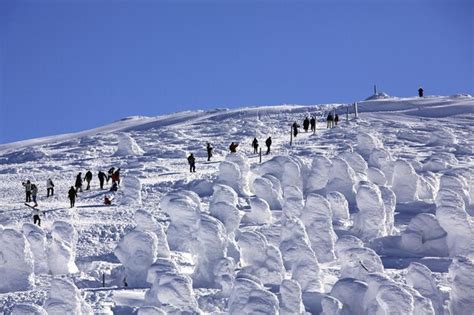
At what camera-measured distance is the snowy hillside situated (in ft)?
84.5

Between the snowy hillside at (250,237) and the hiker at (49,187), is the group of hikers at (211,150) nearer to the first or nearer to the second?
the snowy hillside at (250,237)

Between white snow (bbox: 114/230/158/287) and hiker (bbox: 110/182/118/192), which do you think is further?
hiker (bbox: 110/182/118/192)

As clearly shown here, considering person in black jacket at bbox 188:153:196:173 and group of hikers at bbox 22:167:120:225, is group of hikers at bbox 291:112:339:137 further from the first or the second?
group of hikers at bbox 22:167:120:225

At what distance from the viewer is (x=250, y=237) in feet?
100

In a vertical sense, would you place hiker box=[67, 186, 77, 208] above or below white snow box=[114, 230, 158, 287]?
above

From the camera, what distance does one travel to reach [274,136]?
203 ft

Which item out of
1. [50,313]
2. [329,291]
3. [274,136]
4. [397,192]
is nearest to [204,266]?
[329,291]

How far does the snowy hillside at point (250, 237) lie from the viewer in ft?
84.5

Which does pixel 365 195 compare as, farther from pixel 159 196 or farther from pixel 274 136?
pixel 274 136

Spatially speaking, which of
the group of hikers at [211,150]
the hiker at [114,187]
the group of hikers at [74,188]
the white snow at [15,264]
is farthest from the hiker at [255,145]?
the white snow at [15,264]

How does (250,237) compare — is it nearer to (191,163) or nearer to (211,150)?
(191,163)

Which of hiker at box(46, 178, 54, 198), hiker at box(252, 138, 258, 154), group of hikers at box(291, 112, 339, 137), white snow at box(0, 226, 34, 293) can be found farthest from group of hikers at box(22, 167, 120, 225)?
group of hikers at box(291, 112, 339, 137)

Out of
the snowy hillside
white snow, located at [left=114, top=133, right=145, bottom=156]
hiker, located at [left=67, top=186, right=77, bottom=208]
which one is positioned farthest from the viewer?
white snow, located at [left=114, top=133, right=145, bottom=156]

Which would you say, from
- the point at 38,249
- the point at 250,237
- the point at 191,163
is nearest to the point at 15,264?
the point at 38,249
